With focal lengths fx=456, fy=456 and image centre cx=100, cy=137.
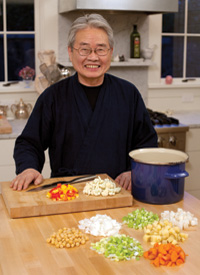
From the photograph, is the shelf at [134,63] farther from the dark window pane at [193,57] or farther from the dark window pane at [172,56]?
the dark window pane at [193,57]

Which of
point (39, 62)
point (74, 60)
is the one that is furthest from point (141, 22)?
Answer: point (74, 60)

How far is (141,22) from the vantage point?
4.29 meters

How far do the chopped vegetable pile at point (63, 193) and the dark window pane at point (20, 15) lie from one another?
2.66m

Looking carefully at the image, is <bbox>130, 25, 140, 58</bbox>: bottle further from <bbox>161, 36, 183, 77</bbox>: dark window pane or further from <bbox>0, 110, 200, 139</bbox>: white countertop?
<bbox>0, 110, 200, 139</bbox>: white countertop

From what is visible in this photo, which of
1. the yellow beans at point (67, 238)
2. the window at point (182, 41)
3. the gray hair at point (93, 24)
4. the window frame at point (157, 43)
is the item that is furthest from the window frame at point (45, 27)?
the yellow beans at point (67, 238)

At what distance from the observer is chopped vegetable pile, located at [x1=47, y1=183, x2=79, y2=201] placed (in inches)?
67.2

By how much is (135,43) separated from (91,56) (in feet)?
7.42

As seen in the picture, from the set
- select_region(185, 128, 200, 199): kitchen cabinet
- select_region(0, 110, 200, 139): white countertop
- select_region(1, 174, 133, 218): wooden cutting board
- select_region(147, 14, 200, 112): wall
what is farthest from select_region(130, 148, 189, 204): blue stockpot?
select_region(147, 14, 200, 112): wall

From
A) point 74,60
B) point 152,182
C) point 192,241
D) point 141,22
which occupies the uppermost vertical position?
point 141,22

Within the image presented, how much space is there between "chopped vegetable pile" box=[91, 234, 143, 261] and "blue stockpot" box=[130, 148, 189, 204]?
339 millimetres

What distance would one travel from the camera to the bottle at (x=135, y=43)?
4.20m

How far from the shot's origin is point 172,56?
15.1 feet

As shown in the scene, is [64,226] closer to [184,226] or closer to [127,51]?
[184,226]

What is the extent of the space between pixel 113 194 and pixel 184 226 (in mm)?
317
